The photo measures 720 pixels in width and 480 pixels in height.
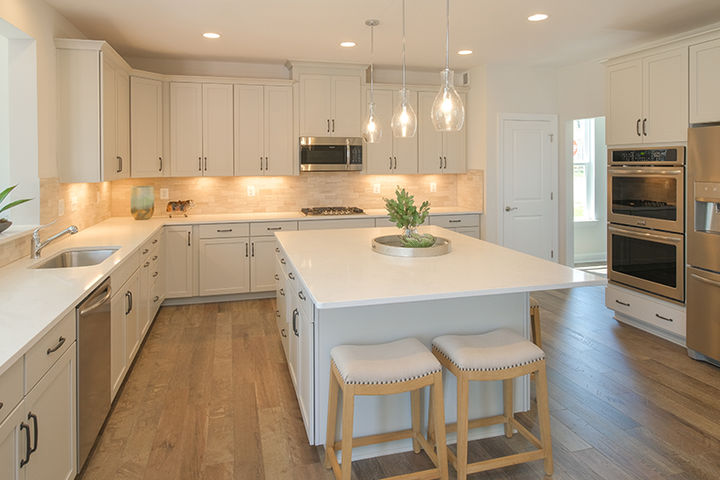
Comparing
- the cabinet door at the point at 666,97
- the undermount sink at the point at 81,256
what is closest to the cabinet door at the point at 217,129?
the undermount sink at the point at 81,256

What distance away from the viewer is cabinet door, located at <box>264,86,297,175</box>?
5543 millimetres

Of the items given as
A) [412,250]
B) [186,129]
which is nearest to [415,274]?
[412,250]

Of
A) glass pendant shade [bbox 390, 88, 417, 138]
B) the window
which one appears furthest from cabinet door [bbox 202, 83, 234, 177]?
the window

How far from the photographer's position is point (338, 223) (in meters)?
5.60

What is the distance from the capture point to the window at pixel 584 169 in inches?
293

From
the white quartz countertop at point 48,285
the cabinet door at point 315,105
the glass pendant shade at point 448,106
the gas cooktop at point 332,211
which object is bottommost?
the white quartz countertop at point 48,285

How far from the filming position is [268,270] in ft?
17.9

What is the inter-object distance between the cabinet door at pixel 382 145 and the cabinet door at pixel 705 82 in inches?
119

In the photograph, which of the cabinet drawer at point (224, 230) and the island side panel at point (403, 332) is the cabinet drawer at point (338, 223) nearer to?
the cabinet drawer at point (224, 230)

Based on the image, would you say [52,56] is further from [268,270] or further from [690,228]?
[690,228]

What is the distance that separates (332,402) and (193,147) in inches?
154

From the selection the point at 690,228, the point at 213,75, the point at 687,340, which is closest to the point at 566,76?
the point at 690,228

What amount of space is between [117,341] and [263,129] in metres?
3.17

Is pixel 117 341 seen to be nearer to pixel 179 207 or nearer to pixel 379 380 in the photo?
pixel 379 380
